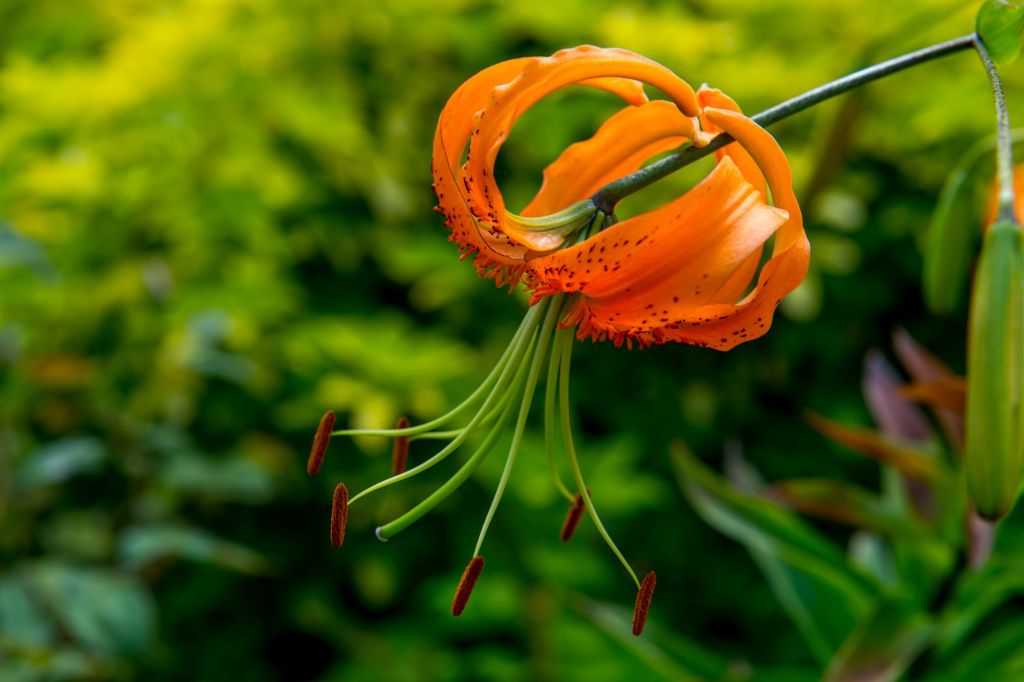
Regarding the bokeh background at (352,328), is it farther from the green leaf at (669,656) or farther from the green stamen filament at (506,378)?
the green stamen filament at (506,378)

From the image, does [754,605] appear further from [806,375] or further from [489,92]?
[489,92]

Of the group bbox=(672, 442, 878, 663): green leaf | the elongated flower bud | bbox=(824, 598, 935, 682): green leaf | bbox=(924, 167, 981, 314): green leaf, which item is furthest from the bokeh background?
the elongated flower bud

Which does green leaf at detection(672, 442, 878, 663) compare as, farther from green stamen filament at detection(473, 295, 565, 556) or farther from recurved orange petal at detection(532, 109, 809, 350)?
recurved orange petal at detection(532, 109, 809, 350)

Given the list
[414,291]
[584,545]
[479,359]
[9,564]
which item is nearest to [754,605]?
[584,545]

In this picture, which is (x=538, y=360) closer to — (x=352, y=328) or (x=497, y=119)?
(x=497, y=119)

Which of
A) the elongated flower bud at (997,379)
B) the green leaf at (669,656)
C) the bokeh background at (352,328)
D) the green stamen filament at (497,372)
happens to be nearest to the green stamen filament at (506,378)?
the green stamen filament at (497,372)
